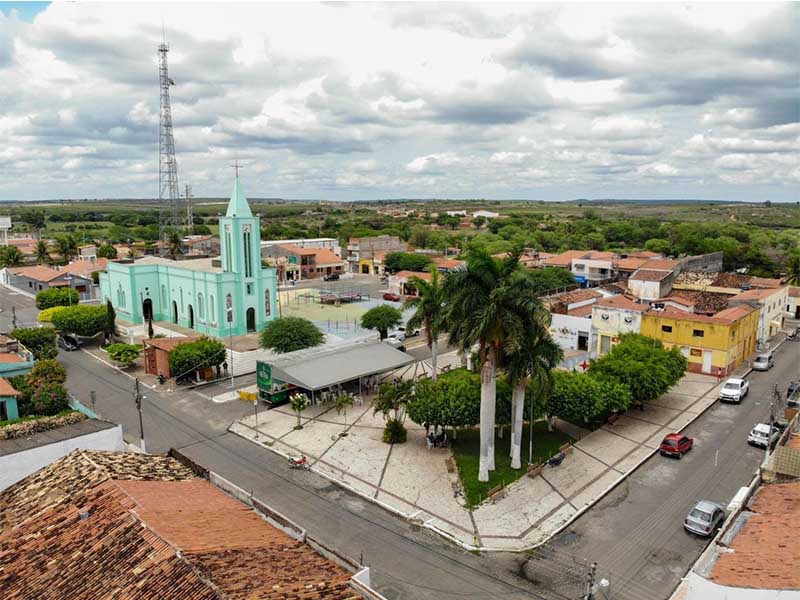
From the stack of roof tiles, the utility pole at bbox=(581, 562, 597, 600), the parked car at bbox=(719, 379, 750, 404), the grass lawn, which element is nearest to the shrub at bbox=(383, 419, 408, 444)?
the grass lawn

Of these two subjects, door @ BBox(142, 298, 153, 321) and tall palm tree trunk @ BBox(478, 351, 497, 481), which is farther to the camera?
door @ BBox(142, 298, 153, 321)

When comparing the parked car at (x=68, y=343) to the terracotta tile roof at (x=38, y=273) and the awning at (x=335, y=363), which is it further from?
the terracotta tile roof at (x=38, y=273)

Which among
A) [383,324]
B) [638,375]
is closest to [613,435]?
[638,375]

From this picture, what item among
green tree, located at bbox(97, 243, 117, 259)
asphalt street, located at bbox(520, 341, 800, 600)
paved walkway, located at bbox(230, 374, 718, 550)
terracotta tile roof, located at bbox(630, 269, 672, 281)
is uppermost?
terracotta tile roof, located at bbox(630, 269, 672, 281)

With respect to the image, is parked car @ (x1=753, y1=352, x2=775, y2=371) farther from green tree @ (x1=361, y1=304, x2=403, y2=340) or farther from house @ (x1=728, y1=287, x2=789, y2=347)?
green tree @ (x1=361, y1=304, x2=403, y2=340)

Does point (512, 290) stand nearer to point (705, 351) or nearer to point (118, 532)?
point (118, 532)

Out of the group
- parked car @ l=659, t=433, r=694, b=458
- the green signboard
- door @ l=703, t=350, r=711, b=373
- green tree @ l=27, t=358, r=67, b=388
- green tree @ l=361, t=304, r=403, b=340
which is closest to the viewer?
parked car @ l=659, t=433, r=694, b=458

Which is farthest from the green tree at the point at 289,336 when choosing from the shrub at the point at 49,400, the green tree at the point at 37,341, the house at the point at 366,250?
the house at the point at 366,250
